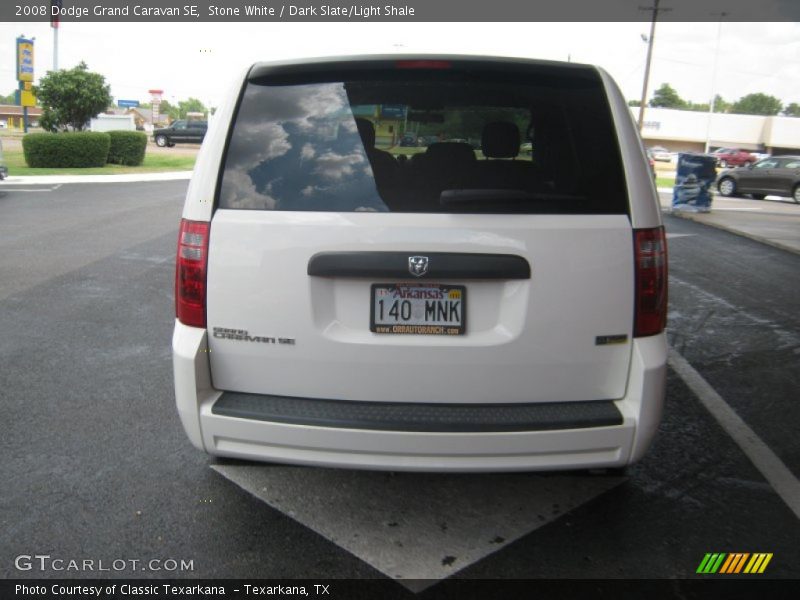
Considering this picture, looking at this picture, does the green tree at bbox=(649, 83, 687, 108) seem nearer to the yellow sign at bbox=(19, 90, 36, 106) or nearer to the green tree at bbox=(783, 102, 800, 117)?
the green tree at bbox=(783, 102, 800, 117)

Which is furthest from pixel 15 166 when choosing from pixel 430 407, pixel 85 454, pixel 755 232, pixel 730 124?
pixel 730 124

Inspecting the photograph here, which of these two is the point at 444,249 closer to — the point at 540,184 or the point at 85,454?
the point at 540,184

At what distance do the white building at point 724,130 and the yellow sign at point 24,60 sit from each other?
2559 inches

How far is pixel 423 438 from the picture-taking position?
280 centimetres

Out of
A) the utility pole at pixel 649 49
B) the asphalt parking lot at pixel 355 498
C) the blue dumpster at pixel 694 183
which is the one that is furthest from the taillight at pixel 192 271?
the utility pole at pixel 649 49

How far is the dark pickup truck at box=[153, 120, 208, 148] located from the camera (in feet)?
156

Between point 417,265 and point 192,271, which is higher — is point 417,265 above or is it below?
above

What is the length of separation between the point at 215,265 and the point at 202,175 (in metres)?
0.39

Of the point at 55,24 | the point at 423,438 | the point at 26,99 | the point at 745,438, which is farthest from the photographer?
the point at 26,99

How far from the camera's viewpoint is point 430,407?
2.93 m

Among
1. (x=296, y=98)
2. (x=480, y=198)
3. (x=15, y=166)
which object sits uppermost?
(x=296, y=98)

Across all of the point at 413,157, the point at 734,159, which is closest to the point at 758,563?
the point at 413,157

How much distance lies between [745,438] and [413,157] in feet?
8.97

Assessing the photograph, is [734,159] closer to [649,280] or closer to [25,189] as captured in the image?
[25,189]
